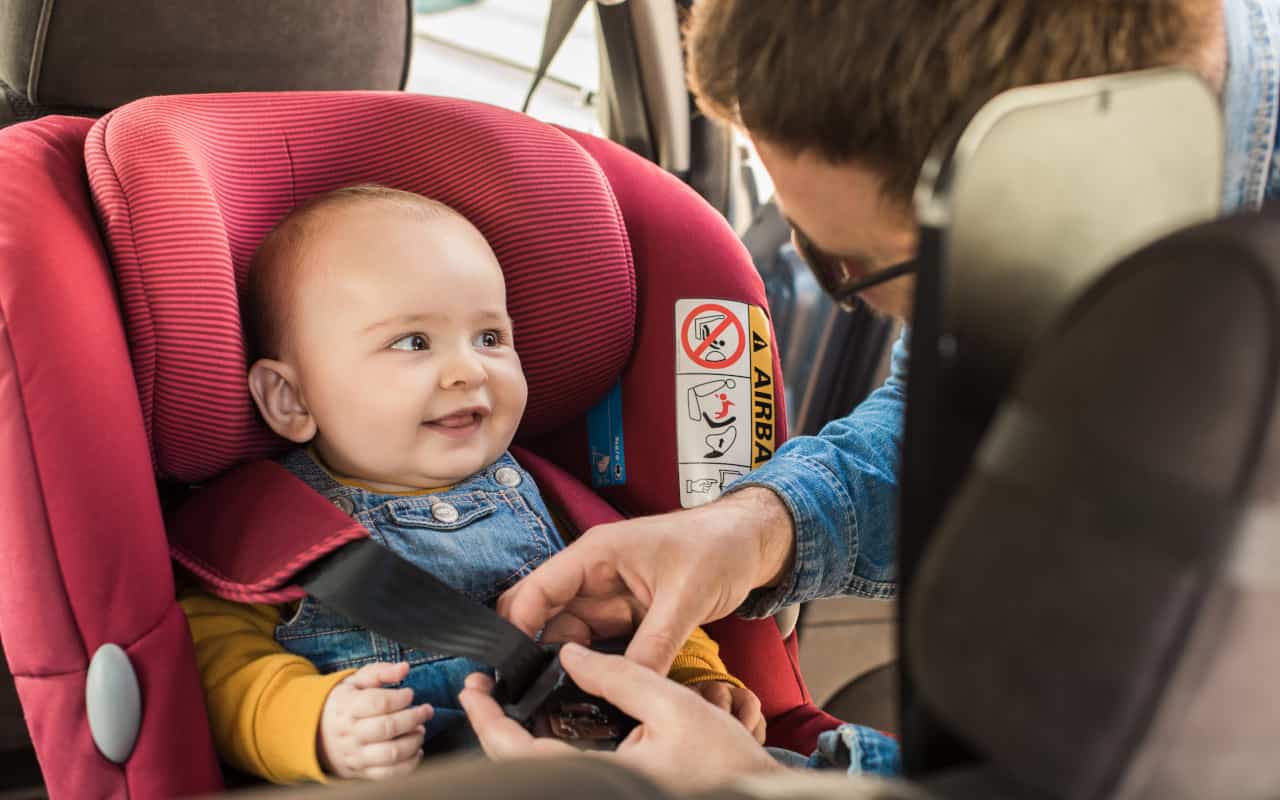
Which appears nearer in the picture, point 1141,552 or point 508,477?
point 1141,552

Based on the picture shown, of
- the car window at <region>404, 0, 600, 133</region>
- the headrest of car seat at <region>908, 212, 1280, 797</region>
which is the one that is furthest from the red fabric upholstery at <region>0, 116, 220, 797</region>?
the car window at <region>404, 0, 600, 133</region>

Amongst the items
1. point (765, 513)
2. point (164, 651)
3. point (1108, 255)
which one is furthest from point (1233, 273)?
point (164, 651)

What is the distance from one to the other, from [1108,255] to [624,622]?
71 centimetres

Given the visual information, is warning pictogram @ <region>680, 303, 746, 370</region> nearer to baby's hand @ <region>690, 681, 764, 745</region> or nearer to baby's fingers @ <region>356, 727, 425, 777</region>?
baby's hand @ <region>690, 681, 764, 745</region>

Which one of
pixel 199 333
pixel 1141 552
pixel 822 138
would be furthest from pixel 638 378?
pixel 1141 552

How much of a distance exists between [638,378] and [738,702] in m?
0.42

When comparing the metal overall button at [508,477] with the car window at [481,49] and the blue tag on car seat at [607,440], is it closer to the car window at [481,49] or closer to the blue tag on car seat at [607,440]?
the blue tag on car seat at [607,440]

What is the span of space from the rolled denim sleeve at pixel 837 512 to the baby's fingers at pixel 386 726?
39 cm

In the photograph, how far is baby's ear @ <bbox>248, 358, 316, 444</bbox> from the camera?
48.5 inches

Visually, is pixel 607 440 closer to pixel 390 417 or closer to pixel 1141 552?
pixel 390 417

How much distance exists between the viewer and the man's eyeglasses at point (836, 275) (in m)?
0.91

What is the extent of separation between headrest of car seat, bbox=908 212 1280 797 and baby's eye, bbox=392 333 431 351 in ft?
2.82

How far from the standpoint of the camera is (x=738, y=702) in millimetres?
1176

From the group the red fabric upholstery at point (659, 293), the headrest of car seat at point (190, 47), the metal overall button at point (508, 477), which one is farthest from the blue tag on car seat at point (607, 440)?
the headrest of car seat at point (190, 47)
